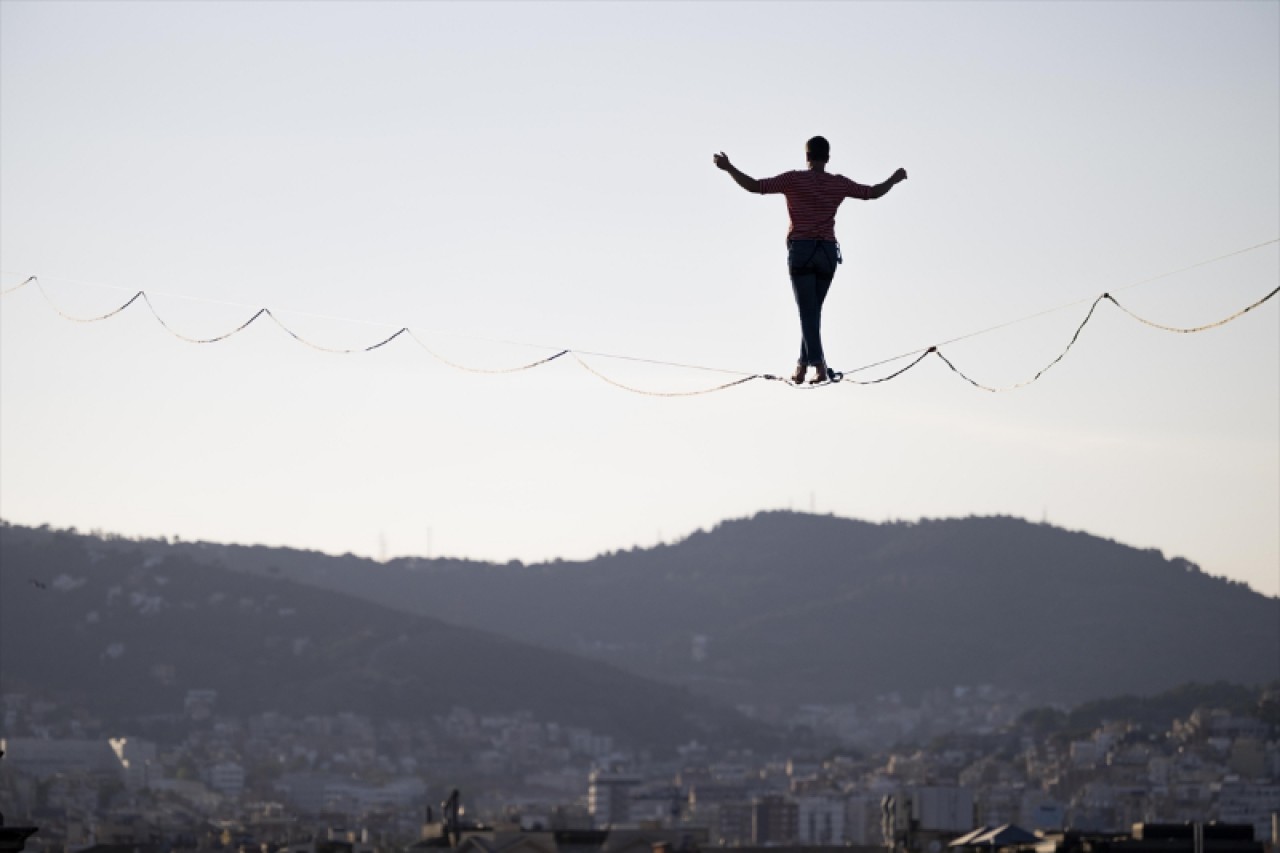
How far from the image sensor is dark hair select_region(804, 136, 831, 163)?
2339 cm

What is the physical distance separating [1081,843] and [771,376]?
34522mm

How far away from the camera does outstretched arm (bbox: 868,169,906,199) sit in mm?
23125

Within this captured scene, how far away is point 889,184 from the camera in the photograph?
2316 cm

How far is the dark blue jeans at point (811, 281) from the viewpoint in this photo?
23438mm

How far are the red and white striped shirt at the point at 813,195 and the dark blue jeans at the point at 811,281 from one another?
93 millimetres

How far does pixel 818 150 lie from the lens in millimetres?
23391

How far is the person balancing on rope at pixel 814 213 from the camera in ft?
76.5

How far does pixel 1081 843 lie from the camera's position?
57.1m

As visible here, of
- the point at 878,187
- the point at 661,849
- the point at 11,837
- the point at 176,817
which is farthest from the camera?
the point at 176,817

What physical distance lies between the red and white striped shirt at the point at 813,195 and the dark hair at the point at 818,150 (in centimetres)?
10

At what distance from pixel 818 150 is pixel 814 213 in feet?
1.65

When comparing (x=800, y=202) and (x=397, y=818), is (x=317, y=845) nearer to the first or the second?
(x=800, y=202)

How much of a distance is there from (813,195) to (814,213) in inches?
5.8

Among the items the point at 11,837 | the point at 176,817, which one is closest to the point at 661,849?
the point at 11,837
